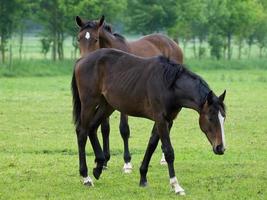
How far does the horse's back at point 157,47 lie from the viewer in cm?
1252

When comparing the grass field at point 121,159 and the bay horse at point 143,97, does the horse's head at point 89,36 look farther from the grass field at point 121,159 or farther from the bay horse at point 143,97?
the grass field at point 121,159

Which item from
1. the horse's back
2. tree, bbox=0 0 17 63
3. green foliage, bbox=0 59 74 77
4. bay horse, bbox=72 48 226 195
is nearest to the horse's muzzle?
bay horse, bbox=72 48 226 195

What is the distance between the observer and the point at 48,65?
37.3 m

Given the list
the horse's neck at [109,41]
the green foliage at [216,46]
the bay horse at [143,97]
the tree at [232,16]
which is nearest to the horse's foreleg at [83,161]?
the bay horse at [143,97]

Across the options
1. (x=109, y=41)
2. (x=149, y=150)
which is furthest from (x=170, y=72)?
(x=109, y=41)

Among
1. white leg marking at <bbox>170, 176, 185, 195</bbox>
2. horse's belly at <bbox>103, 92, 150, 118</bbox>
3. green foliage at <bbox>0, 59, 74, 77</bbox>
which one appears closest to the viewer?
white leg marking at <bbox>170, 176, 185, 195</bbox>

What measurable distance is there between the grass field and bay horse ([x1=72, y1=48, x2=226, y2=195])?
48cm

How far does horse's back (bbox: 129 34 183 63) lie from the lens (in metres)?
12.5

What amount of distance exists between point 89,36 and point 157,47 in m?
2.16

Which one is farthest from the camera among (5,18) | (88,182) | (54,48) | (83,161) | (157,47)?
(54,48)

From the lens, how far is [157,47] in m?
13.1

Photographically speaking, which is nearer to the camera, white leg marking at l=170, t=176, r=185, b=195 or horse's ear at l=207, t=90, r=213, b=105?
horse's ear at l=207, t=90, r=213, b=105

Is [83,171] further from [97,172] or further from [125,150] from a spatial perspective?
[125,150]

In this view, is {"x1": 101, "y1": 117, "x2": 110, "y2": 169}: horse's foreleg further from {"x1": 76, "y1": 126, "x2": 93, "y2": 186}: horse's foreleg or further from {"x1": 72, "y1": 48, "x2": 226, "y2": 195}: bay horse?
{"x1": 76, "y1": 126, "x2": 93, "y2": 186}: horse's foreleg
